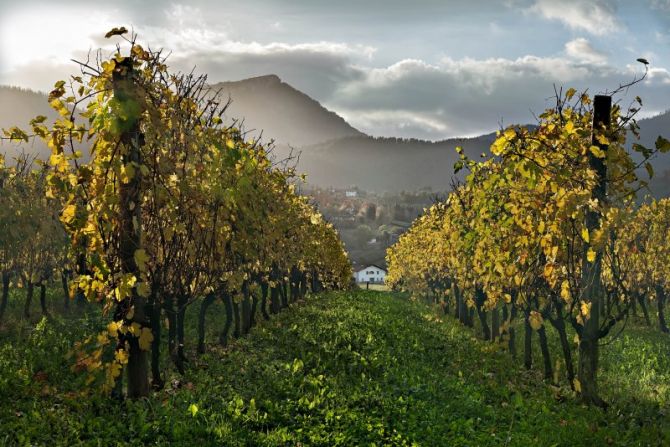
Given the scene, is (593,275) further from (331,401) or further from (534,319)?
(331,401)

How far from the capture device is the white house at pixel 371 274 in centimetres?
16325

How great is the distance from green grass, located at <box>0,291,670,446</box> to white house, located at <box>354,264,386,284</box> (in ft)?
471

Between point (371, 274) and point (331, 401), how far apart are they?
505ft

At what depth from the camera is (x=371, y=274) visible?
165m

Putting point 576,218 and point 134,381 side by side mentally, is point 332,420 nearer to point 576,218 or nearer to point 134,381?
point 134,381

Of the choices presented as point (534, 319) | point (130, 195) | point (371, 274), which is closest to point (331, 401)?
point (534, 319)

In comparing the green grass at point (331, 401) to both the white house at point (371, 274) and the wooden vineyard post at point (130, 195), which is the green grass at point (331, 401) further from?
the white house at point (371, 274)

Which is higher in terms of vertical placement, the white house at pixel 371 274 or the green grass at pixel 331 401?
the green grass at pixel 331 401

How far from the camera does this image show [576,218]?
10.4 metres

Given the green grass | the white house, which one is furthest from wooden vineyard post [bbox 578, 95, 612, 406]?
the white house

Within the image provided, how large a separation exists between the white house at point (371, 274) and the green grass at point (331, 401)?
143418mm

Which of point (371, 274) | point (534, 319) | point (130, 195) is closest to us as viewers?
point (130, 195)

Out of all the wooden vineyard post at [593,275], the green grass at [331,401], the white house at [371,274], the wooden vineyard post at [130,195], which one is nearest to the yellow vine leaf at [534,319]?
the wooden vineyard post at [593,275]

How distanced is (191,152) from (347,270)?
181ft
